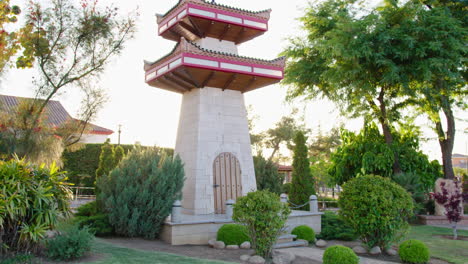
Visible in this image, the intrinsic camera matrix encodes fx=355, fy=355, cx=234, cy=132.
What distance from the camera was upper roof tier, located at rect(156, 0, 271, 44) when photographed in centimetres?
1352

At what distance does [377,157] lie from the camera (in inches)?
802

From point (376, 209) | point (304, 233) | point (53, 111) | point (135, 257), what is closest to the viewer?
point (135, 257)

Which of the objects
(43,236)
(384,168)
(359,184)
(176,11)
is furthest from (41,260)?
(384,168)

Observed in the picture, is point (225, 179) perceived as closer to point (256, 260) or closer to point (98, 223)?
point (98, 223)

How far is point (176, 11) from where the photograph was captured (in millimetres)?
14000

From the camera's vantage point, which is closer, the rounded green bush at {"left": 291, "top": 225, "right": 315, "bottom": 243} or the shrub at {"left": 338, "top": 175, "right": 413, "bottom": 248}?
the shrub at {"left": 338, "top": 175, "right": 413, "bottom": 248}

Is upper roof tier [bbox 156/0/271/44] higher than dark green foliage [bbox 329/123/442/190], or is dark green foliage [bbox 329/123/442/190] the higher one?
upper roof tier [bbox 156/0/271/44]

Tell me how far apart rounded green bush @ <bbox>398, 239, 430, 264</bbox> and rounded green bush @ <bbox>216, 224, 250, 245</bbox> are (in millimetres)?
4359

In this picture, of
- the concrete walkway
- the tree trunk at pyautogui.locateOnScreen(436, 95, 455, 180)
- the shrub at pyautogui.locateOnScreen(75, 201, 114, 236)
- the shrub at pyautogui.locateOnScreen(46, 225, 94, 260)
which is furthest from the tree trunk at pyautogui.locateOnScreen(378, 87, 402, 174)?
the shrub at pyautogui.locateOnScreen(46, 225, 94, 260)

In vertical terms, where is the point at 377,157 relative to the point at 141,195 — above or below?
above

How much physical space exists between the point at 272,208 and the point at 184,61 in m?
6.01

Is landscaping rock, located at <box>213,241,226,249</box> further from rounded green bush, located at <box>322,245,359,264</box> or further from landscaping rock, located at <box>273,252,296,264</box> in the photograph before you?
rounded green bush, located at <box>322,245,359,264</box>

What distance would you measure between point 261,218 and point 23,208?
5498mm

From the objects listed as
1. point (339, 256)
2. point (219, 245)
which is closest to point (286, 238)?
point (219, 245)
